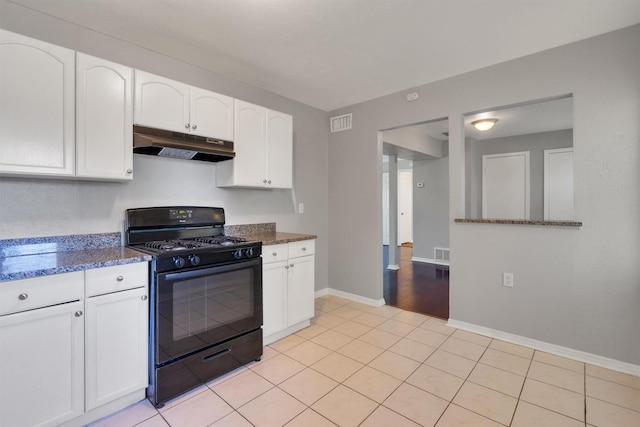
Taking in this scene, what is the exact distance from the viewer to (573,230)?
7.75 ft

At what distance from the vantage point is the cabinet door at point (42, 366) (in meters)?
1.37

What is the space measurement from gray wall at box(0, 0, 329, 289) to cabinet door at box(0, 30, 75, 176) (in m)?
0.33

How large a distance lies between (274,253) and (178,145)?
1.14m

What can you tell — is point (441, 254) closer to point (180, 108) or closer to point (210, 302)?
point (210, 302)

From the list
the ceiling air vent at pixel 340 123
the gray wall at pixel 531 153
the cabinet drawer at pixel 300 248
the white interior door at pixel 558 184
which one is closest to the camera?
the cabinet drawer at pixel 300 248

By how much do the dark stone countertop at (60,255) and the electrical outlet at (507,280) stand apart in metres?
2.89

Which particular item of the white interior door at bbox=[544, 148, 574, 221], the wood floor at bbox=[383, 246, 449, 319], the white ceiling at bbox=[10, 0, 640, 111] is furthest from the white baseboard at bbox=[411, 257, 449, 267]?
the white ceiling at bbox=[10, 0, 640, 111]

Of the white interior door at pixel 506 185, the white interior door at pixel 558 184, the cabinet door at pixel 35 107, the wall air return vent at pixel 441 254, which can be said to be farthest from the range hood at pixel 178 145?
the white interior door at pixel 558 184

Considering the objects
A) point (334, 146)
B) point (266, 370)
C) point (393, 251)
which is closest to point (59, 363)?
point (266, 370)

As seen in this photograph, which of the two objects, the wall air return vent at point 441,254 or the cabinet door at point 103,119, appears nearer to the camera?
the cabinet door at point 103,119

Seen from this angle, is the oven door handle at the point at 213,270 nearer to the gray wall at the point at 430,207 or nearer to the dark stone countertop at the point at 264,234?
the dark stone countertop at the point at 264,234

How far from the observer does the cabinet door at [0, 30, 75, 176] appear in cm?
159

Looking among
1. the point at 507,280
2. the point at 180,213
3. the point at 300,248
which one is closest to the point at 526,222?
the point at 507,280

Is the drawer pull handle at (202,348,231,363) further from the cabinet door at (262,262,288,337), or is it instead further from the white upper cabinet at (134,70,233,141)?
the white upper cabinet at (134,70,233,141)
